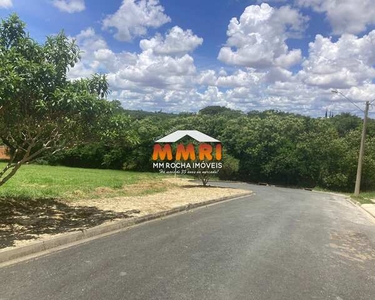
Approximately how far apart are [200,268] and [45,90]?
4523mm

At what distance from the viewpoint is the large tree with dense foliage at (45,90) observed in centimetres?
659

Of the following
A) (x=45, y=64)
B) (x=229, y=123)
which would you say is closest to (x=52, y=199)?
(x=45, y=64)

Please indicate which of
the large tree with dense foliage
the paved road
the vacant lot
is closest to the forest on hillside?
the vacant lot

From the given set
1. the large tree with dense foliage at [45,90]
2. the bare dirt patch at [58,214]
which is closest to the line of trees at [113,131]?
the large tree with dense foliage at [45,90]

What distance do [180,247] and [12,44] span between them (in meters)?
5.42

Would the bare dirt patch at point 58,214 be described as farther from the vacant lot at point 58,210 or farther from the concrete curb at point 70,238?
the concrete curb at point 70,238

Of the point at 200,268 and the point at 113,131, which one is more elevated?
the point at 113,131

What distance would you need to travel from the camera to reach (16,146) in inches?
362

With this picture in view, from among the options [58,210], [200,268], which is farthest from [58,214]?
[200,268]

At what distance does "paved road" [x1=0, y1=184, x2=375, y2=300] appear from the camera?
475 centimetres

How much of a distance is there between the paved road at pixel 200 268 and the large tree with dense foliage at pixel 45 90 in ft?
8.85

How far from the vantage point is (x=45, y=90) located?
707 centimetres

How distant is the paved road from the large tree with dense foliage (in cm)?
→ 270

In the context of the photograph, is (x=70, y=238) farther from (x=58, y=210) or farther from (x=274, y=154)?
(x=274, y=154)
